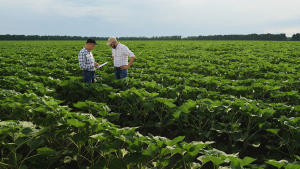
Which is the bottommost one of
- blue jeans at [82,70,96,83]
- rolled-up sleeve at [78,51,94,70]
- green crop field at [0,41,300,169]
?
green crop field at [0,41,300,169]

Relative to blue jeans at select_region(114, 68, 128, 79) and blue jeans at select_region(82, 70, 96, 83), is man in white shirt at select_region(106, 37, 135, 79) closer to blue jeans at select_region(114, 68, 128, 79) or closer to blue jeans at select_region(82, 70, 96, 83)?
blue jeans at select_region(114, 68, 128, 79)

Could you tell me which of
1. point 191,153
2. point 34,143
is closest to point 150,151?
point 191,153

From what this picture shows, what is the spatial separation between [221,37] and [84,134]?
297ft

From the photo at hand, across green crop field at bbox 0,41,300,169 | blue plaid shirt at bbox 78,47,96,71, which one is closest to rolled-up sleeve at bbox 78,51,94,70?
blue plaid shirt at bbox 78,47,96,71

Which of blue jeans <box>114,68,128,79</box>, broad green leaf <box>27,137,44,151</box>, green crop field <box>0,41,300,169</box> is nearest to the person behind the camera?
green crop field <box>0,41,300,169</box>

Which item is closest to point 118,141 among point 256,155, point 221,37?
point 256,155

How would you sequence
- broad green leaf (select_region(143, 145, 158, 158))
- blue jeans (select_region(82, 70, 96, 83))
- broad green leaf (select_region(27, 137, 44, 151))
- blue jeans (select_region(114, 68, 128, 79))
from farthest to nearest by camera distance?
blue jeans (select_region(114, 68, 128, 79))
blue jeans (select_region(82, 70, 96, 83))
broad green leaf (select_region(27, 137, 44, 151))
broad green leaf (select_region(143, 145, 158, 158))

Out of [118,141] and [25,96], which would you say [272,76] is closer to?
[118,141]

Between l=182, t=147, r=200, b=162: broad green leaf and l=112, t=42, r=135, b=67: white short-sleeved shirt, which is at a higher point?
l=112, t=42, r=135, b=67: white short-sleeved shirt

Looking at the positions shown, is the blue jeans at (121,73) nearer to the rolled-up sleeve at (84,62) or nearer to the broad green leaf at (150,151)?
the rolled-up sleeve at (84,62)

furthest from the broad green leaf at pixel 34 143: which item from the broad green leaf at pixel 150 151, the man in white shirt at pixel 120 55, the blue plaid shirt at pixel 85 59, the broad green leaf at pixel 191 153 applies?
the man in white shirt at pixel 120 55

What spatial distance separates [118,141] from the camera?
2279 mm

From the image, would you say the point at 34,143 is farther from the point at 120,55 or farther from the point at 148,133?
the point at 120,55

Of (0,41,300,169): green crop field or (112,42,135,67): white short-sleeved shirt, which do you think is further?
(112,42,135,67): white short-sleeved shirt
